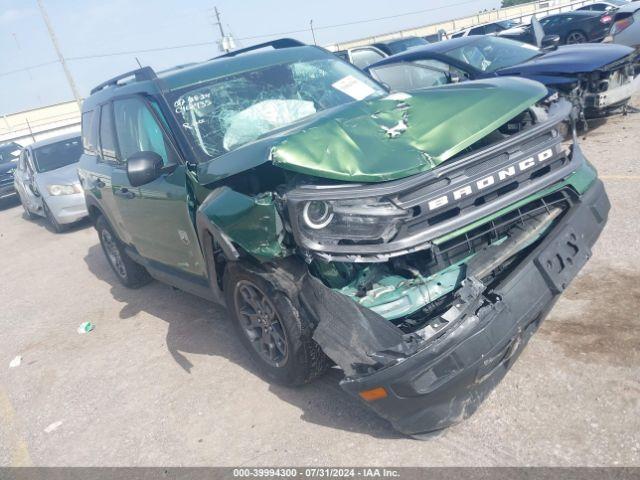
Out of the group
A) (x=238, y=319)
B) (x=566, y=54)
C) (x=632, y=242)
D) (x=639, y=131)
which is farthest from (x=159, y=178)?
(x=639, y=131)

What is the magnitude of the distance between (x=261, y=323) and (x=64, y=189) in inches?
315

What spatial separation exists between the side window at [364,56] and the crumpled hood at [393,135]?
9.42 meters

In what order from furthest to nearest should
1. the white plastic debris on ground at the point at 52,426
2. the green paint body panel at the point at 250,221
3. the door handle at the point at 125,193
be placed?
the door handle at the point at 125,193 → the white plastic debris on ground at the point at 52,426 → the green paint body panel at the point at 250,221

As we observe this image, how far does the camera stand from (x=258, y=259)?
302 centimetres

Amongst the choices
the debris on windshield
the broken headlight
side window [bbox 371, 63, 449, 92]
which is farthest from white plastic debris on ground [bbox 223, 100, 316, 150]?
side window [bbox 371, 63, 449, 92]

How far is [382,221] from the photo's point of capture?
2666 mm

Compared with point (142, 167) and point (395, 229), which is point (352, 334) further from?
point (142, 167)

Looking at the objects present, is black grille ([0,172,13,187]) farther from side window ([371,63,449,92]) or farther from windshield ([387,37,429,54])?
side window ([371,63,449,92])

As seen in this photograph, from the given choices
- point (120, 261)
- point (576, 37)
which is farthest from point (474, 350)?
point (576, 37)

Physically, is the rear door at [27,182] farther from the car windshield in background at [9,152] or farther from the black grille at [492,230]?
the black grille at [492,230]

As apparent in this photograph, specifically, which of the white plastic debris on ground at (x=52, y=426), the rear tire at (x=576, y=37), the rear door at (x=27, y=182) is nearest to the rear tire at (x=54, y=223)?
the rear door at (x=27, y=182)

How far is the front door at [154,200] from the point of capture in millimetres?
3918

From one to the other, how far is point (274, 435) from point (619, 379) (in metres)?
1.94

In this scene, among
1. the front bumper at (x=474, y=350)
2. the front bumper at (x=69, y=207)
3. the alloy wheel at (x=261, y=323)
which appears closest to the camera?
the front bumper at (x=474, y=350)
